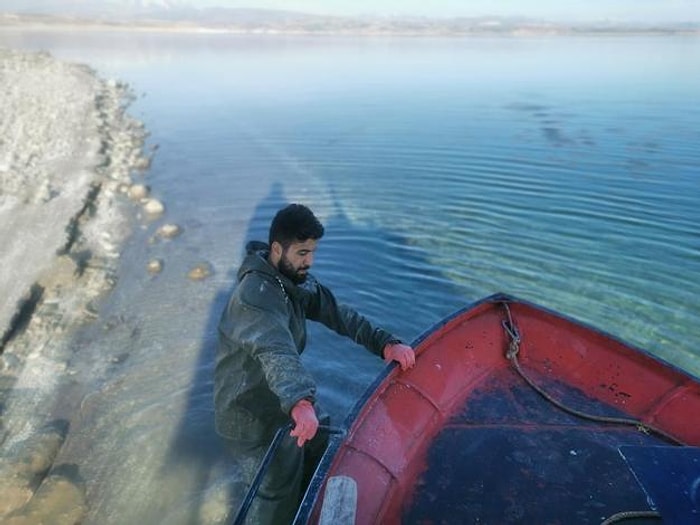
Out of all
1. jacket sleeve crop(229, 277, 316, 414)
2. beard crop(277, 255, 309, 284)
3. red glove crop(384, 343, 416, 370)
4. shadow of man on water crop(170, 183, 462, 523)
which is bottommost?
shadow of man on water crop(170, 183, 462, 523)

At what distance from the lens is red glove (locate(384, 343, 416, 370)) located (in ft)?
16.2

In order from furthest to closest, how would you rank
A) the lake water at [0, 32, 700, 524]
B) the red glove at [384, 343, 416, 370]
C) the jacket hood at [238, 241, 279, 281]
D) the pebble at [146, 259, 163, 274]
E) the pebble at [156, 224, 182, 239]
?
the pebble at [156, 224, 182, 239], the pebble at [146, 259, 163, 274], the lake water at [0, 32, 700, 524], the red glove at [384, 343, 416, 370], the jacket hood at [238, 241, 279, 281]

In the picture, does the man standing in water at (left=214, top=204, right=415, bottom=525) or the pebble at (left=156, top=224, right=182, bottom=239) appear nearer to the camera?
the man standing in water at (left=214, top=204, right=415, bottom=525)

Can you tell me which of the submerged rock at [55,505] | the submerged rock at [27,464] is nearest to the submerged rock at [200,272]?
the submerged rock at [27,464]

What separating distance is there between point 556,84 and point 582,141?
57.6 feet

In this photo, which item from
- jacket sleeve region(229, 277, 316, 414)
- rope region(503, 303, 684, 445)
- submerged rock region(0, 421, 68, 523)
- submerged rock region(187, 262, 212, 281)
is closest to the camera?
jacket sleeve region(229, 277, 316, 414)

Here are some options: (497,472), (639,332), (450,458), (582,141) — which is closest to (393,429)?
(450,458)

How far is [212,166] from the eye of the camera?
58.1ft

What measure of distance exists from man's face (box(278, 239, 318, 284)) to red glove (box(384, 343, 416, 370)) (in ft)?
3.99

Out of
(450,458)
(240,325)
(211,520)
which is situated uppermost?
(240,325)

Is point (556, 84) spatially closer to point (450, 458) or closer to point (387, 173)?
point (387, 173)

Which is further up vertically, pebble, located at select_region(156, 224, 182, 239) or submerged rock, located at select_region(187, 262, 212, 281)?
pebble, located at select_region(156, 224, 182, 239)

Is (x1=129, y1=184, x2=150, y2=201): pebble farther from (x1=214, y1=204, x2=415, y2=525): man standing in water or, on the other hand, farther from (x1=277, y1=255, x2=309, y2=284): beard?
(x1=277, y1=255, x2=309, y2=284): beard

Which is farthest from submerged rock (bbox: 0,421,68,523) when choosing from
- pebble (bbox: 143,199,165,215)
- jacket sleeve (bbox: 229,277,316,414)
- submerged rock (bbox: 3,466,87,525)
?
pebble (bbox: 143,199,165,215)
